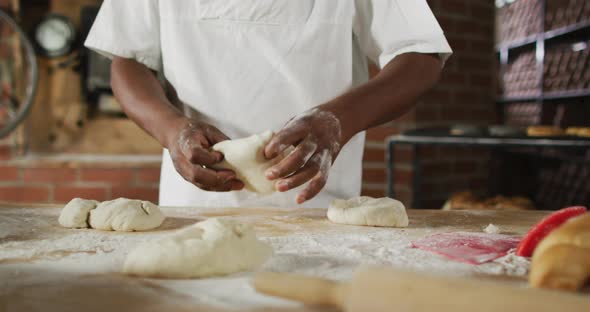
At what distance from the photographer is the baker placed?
127cm

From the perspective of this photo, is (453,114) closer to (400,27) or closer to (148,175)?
(148,175)

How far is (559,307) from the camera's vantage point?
44 cm

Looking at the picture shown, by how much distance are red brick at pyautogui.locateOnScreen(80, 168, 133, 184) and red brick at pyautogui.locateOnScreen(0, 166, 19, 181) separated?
36 cm

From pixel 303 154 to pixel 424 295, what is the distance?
0.51 m

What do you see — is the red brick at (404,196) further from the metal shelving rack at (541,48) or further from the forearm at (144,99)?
the forearm at (144,99)

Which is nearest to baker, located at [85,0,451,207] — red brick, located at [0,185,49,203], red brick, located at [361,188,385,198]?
red brick, located at [361,188,385,198]

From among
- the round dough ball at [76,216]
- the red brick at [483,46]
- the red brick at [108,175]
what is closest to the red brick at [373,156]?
the red brick at [483,46]

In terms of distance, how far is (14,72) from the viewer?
3057mm

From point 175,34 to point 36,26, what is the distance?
2.15 m

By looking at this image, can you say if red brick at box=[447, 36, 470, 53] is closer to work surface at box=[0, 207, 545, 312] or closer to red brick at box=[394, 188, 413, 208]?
red brick at box=[394, 188, 413, 208]

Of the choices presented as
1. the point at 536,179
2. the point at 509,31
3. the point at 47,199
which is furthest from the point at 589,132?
the point at 47,199

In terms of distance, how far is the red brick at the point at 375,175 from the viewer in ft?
9.20

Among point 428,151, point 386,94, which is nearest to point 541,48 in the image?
point 428,151

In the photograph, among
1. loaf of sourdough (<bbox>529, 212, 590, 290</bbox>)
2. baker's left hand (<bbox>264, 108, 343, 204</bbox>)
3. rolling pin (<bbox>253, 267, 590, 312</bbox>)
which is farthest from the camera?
baker's left hand (<bbox>264, 108, 343, 204</bbox>)
